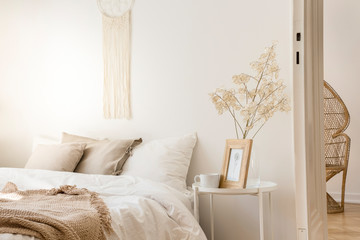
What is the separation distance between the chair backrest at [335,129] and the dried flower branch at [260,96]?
215 centimetres

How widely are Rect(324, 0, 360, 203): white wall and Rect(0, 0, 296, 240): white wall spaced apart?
2.53 metres

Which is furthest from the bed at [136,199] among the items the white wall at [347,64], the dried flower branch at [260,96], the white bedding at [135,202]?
the white wall at [347,64]

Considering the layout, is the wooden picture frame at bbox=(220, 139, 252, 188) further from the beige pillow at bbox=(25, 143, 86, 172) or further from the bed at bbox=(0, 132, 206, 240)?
the beige pillow at bbox=(25, 143, 86, 172)

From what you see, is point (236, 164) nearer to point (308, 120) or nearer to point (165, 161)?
point (308, 120)

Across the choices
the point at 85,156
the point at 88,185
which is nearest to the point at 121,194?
the point at 88,185

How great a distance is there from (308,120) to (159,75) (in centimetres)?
120

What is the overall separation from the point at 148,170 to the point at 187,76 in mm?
700

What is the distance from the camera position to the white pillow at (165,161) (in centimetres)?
315

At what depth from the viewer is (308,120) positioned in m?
2.76

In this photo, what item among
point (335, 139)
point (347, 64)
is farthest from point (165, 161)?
point (347, 64)

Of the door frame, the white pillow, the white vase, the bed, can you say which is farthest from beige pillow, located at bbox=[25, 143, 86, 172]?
the door frame

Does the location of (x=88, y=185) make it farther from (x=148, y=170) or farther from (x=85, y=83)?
(x=85, y=83)

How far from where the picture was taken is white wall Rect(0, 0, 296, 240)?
310 cm

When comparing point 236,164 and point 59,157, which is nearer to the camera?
point 236,164
